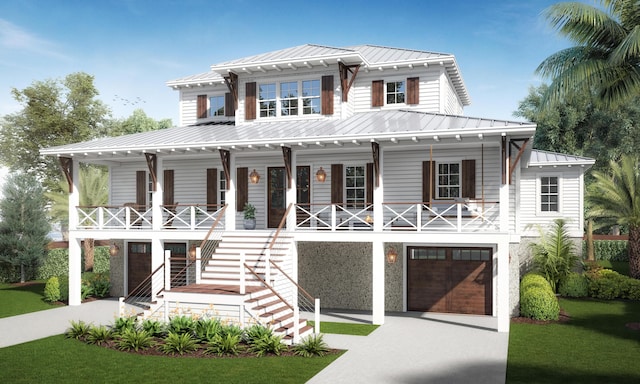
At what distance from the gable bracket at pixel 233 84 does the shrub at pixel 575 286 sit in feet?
49.8

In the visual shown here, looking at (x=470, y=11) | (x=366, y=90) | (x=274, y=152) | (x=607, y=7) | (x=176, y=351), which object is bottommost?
(x=176, y=351)

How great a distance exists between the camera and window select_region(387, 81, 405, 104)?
21.9 metres

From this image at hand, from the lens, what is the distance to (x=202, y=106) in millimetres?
24703

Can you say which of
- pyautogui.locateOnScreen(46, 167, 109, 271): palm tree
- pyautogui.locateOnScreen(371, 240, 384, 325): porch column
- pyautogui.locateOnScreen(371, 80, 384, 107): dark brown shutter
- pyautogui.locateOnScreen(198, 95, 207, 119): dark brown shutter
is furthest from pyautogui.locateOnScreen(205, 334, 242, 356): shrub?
pyautogui.locateOnScreen(46, 167, 109, 271): palm tree

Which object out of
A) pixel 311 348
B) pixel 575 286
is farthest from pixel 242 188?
pixel 575 286

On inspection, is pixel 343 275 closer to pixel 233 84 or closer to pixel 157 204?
pixel 157 204

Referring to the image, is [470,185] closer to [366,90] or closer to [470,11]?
[366,90]

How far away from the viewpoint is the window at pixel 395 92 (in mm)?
21875

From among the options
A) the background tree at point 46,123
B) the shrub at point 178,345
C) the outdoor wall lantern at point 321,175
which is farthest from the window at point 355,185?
the background tree at point 46,123

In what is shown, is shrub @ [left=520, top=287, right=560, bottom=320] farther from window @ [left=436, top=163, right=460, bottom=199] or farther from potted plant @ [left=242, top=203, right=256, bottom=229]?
potted plant @ [left=242, top=203, right=256, bottom=229]

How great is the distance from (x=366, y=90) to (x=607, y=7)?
8552 mm

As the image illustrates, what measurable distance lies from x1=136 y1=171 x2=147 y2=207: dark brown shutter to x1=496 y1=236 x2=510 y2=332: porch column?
1435 cm

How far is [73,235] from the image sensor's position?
69.3 ft

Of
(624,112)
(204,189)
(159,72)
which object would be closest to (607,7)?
(204,189)
